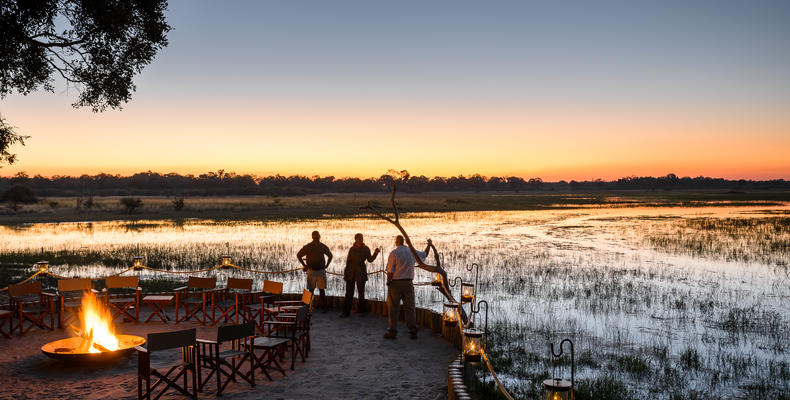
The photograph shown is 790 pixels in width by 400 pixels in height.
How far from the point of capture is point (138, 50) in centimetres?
1223

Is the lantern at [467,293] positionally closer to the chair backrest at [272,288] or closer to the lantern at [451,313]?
the lantern at [451,313]

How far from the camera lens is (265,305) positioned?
11.8 meters

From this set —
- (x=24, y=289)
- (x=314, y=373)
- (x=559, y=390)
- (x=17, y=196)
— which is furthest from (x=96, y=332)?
(x=17, y=196)

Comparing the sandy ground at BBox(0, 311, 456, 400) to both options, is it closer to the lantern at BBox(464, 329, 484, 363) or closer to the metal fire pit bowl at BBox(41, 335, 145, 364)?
the metal fire pit bowl at BBox(41, 335, 145, 364)

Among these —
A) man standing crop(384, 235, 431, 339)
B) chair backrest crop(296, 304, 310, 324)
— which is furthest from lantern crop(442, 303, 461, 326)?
chair backrest crop(296, 304, 310, 324)

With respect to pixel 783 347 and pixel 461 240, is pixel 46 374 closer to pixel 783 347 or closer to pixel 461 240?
pixel 783 347

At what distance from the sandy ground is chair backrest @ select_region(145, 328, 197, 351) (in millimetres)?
736

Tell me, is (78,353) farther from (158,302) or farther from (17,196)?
(17,196)

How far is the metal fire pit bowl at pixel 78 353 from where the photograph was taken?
8336mm

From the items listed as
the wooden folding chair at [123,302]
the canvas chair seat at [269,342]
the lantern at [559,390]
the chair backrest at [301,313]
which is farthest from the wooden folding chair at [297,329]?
the lantern at [559,390]

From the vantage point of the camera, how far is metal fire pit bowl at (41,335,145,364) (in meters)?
8.34

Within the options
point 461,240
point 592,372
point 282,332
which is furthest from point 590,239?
point 282,332

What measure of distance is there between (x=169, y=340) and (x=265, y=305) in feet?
15.3

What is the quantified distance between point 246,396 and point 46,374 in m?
3.17
